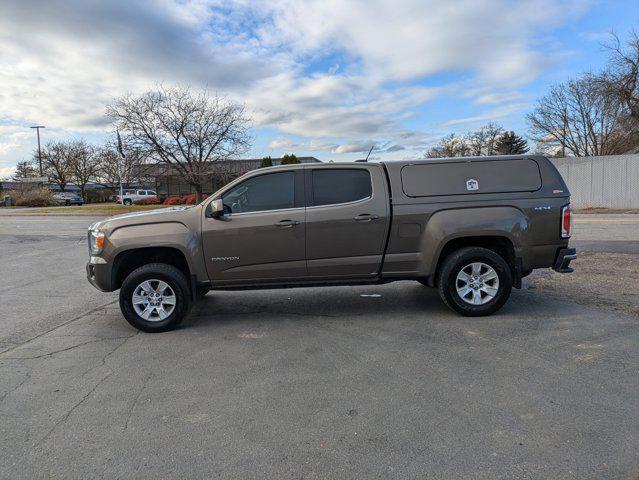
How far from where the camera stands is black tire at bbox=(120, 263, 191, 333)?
5.21 m

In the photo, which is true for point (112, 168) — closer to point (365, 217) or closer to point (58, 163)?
point (58, 163)

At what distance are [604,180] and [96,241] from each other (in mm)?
26462

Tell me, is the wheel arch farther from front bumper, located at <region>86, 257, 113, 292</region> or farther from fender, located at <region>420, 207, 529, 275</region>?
fender, located at <region>420, 207, 529, 275</region>

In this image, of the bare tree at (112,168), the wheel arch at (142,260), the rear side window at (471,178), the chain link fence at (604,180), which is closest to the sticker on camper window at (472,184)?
the rear side window at (471,178)

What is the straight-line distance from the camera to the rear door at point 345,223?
17.5ft

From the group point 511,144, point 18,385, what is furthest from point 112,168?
point 18,385

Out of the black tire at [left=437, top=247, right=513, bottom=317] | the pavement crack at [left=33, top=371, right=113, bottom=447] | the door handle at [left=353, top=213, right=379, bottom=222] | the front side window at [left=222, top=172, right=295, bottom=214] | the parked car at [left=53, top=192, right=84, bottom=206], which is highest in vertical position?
the parked car at [left=53, top=192, right=84, bottom=206]

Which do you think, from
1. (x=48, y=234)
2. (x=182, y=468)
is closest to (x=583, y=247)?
(x=182, y=468)

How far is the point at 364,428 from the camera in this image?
3.07 meters

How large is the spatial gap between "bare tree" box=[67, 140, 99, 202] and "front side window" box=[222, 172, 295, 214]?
202 feet

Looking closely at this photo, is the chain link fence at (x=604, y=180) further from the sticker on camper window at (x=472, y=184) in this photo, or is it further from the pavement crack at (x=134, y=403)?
the pavement crack at (x=134, y=403)

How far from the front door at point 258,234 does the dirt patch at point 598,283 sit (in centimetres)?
401

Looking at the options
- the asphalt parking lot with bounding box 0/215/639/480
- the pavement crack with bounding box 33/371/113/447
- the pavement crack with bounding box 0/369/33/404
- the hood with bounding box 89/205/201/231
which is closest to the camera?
the asphalt parking lot with bounding box 0/215/639/480

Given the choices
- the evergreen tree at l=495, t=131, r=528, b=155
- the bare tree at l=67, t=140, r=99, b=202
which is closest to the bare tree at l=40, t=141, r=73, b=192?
the bare tree at l=67, t=140, r=99, b=202
